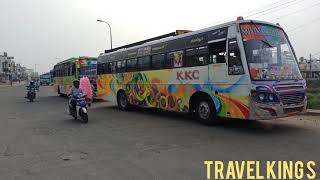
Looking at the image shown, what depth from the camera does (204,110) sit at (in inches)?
481

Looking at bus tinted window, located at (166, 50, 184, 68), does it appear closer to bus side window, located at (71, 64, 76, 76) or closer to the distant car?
bus side window, located at (71, 64, 76, 76)

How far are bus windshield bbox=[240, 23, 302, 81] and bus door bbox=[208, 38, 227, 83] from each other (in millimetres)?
853

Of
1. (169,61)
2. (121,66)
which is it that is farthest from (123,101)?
(169,61)

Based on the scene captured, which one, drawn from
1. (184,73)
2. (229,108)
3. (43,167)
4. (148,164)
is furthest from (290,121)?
(43,167)

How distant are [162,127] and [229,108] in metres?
2.28

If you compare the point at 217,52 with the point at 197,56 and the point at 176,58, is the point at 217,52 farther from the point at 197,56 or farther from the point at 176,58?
the point at 176,58

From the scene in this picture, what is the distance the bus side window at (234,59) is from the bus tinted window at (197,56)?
123 cm

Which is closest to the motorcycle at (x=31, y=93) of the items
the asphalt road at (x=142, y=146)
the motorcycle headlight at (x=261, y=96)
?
the asphalt road at (x=142, y=146)

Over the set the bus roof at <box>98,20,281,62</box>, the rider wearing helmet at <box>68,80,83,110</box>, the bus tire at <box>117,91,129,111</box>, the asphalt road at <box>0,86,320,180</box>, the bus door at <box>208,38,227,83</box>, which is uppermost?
the bus roof at <box>98,20,281,62</box>

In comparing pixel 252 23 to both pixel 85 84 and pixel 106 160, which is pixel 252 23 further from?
pixel 85 84

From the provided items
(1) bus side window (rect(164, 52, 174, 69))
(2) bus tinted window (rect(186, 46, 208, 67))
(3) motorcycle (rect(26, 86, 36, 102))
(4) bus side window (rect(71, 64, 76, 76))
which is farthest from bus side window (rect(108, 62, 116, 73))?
(3) motorcycle (rect(26, 86, 36, 102))

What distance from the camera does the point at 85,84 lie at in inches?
589

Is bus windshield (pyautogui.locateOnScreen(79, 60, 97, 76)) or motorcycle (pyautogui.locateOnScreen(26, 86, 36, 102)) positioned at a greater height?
bus windshield (pyautogui.locateOnScreen(79, 60, 97, 76))

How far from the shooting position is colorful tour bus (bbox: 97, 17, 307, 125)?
33.8 feet
